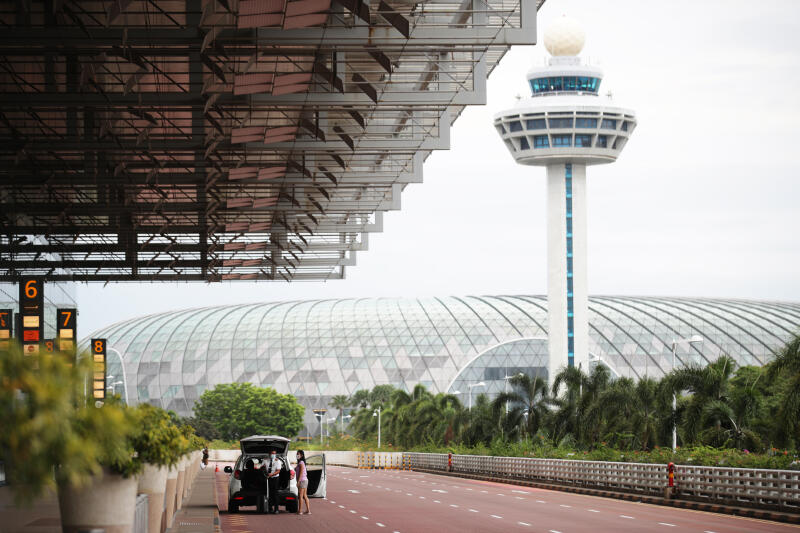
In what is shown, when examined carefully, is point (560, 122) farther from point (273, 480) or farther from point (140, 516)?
point (140, 516)

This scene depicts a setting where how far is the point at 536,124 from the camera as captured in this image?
11812cm

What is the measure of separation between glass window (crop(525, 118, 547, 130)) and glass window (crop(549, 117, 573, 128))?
Answer: 2.68ft

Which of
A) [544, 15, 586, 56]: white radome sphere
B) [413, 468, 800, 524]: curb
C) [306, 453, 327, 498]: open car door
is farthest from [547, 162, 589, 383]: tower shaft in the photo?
[306, 453, 327, 498]: open car door

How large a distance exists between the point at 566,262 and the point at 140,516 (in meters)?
106

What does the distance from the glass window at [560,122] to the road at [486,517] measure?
79040mm

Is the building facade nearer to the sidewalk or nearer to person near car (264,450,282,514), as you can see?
person near car (264,450,282,514)

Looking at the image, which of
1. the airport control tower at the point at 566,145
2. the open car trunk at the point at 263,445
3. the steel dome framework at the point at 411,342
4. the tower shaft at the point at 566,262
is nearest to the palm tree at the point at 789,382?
the open car trunk at the point at 263,445

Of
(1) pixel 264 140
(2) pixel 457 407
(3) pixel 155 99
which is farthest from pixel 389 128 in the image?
(2) pixel 457 407

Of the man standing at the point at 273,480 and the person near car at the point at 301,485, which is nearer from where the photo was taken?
the person near car at the point at 301,485

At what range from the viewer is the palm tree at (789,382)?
33.2 m

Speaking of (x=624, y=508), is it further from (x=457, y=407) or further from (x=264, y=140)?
(x=457, y=407)

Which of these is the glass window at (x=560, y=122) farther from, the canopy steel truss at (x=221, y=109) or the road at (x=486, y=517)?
the road at (x=486, y=517)

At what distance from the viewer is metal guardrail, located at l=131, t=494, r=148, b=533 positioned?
15.4 metres

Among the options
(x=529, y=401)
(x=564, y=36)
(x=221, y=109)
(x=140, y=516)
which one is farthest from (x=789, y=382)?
(x=564, y=36)
